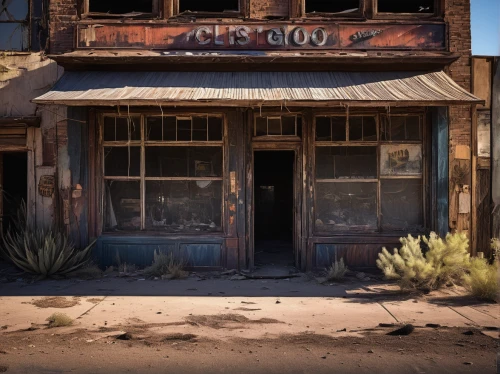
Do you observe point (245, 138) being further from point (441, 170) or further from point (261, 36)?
point (441, 170)

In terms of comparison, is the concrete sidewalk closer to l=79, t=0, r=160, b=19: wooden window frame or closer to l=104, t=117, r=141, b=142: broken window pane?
l=104, t=117, r=141, b=142: broken window pane

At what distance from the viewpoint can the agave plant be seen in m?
8.45

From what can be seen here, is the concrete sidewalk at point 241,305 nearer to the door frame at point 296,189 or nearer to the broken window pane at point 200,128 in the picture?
the door frame at point 296,189

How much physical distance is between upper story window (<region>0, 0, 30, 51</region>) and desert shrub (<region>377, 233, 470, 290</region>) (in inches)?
320

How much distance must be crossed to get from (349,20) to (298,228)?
13.5 ft

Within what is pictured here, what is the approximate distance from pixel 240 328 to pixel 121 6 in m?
7.84

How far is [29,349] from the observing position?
4.84 m

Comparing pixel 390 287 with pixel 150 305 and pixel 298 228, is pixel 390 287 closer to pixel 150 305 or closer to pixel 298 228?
pixel 298 228

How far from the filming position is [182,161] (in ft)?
30.9

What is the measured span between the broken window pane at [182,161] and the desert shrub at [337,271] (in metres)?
2.87

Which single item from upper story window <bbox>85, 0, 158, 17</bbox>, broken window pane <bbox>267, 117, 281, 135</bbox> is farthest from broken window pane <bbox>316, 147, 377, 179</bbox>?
upper story window <bbox>85, 0, 158, 17</bbox>

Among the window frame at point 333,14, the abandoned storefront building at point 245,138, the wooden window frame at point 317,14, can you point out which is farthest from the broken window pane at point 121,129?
the window frame at point 333,14

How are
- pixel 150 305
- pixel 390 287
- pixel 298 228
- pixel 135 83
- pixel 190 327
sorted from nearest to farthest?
1. pixel 190 327
2. pixel 150 305
3. pixel 390 287
4. pixel 135 83
5. pixel 298 228

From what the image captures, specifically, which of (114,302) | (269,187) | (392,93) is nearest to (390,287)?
(392,93)
